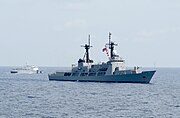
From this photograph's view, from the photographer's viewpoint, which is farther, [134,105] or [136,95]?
[136,95]

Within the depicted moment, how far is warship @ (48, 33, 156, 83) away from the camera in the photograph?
157 m

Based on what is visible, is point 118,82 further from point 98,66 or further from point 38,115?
point 38,115

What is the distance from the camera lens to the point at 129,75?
6176 inches

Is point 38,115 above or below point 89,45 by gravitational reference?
below

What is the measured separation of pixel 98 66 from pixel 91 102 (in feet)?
243

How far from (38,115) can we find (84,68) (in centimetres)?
10165

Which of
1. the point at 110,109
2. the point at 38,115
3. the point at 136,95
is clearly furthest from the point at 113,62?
the point at 38,115

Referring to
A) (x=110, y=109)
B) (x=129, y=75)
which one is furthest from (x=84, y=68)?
(x=110, y=109)

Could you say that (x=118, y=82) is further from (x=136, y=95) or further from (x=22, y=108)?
(x=22, y=108)

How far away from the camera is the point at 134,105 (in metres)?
88.1

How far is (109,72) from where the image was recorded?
160 metres

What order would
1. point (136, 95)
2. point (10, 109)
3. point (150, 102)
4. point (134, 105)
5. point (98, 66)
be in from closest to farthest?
point (10, 109), point (134, 105), point (150, 102), point (136, 95), point (98, 66)

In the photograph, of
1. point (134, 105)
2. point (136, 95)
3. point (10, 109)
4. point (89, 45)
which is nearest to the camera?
point (10, 109)

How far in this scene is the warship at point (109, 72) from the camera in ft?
515
